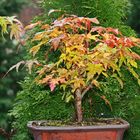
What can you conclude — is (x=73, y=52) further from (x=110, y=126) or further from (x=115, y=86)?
(x=115, y=86)

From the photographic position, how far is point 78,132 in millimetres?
2191

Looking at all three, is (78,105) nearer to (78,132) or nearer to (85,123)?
(85,123)

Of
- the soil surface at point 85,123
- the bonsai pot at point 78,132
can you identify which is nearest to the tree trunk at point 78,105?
the soil surface at point 85,123

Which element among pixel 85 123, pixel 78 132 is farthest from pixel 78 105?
pixel 78 132

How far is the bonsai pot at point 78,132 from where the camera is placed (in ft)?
7.16

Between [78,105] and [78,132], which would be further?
[78,105]

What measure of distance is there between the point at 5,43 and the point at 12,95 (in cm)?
50

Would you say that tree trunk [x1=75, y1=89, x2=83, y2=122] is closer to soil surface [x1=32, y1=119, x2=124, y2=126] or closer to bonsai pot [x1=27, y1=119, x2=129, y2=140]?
soil surface [x1=32, y1=119, x2=124, y2=126]

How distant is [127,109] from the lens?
273 centimetres

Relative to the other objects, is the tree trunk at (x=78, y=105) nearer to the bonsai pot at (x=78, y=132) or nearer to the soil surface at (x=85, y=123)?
the soil surface at (x=85, y=123)

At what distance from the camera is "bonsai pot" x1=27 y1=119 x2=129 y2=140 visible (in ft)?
7.16

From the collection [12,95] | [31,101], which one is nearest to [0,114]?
[12,95]

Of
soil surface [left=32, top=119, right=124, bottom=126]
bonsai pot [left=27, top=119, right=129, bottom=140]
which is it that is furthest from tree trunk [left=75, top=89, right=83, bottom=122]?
bonsai pot [left=27, top=119, right=129, bottom=140]

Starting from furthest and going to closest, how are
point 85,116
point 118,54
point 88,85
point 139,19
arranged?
1. point 139,19
2. point 85,116
3. point 88,85
4. point 118,54
